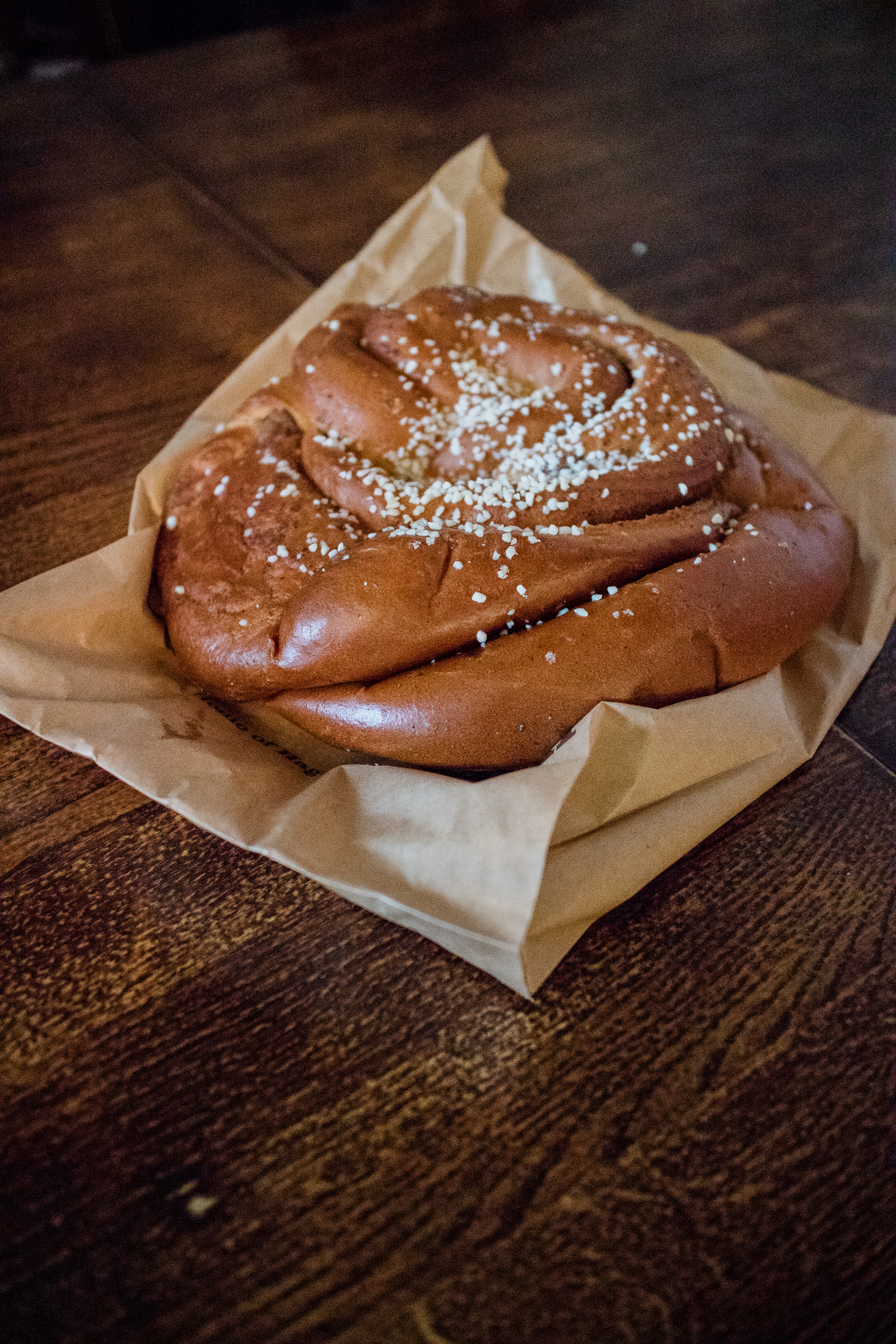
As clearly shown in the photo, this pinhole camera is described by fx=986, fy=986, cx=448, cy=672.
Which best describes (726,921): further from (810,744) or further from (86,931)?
(86,931)

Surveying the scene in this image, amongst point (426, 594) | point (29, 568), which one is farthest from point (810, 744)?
point (29, 568)

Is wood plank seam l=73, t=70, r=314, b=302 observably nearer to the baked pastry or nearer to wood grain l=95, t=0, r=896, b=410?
wood grain l=95, t=0, r=896, b=410

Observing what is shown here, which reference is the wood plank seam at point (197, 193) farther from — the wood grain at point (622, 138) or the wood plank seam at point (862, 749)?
the wood plank seam at point (862, 749)

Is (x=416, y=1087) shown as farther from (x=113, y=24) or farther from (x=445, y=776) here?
(x=113, y=24)

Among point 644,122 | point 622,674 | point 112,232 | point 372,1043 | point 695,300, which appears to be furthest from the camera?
point 644,122

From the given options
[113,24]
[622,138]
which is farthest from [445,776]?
[113,24]

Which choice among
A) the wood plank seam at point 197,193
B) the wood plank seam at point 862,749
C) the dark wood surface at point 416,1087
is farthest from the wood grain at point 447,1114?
the wood plank seam at point 197,193
